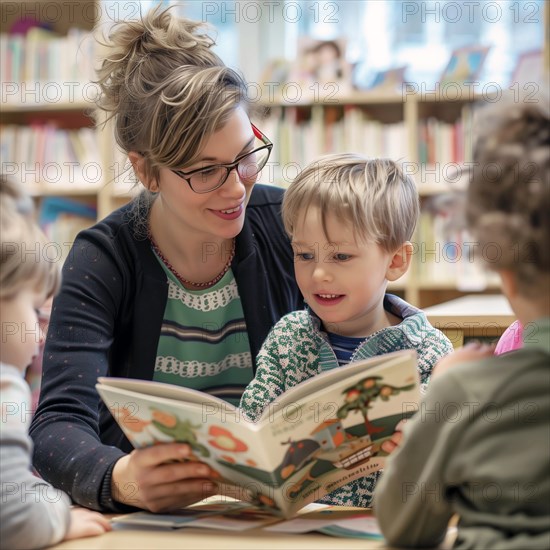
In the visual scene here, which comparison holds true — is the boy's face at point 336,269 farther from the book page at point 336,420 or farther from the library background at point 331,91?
the library background at point 331,91

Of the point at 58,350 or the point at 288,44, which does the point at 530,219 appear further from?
the point at 288,44

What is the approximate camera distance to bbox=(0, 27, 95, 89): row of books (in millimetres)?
3998

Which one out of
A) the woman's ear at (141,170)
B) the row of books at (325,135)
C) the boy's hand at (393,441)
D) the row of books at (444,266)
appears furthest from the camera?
the row of books at (325,135)

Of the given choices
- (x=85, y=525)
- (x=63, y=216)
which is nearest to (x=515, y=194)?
(x=85, y=525)

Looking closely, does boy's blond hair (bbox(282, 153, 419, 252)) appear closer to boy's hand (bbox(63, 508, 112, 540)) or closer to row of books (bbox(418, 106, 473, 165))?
boy's hand (bbox(63, 508, 112, 540))

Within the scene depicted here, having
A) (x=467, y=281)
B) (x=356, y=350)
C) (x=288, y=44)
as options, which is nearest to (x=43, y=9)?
(x=288, y=44)

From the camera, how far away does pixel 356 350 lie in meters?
1.44

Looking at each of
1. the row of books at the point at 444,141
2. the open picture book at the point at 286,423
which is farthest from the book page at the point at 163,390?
the row of books at the point at 444,141

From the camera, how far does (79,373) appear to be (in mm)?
1416

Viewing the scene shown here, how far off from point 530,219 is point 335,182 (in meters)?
0.62

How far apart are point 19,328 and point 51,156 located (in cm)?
324

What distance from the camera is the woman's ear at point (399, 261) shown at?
150 centimetres

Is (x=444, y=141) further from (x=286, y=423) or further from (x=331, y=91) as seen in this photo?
(x=286, y=423)

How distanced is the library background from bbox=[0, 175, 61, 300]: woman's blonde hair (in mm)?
2667
